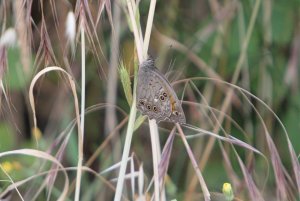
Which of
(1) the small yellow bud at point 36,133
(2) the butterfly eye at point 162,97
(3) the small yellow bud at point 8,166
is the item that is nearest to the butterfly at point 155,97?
(2) the butterfly eye at point 162,97

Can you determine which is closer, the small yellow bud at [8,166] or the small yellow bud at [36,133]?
the small yellow bud at [36,133]

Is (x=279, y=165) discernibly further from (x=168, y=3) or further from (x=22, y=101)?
(x=22, y=101)

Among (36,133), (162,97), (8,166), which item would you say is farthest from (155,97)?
(8,166)

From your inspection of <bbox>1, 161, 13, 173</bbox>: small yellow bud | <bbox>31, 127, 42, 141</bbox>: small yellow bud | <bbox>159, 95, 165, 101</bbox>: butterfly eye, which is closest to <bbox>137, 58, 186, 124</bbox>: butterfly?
<bbox>159, 95, 165, 101</bbox>: butterfly eye

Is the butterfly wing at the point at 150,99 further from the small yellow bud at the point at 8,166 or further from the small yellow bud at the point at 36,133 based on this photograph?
the small yellow bud at the point at 8,166

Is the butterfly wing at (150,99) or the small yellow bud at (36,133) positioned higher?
the butterfly wing at (150,99)

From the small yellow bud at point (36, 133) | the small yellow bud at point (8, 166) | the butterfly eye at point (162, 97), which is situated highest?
the butterfly eye at point (162, 97)

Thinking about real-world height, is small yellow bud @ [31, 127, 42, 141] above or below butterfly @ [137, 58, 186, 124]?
below

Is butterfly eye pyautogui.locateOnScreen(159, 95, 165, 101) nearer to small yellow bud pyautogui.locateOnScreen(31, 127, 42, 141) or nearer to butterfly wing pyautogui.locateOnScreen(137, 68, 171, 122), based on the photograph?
butterfly wing pyautogui.locateOnScreen(137, 68, 171, 122)

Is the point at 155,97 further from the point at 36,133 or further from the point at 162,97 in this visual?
the point at 36,133
